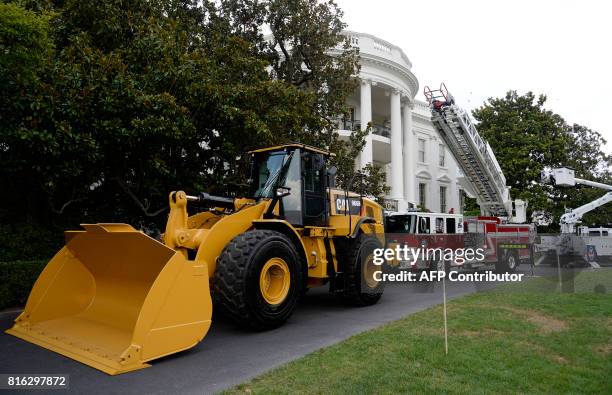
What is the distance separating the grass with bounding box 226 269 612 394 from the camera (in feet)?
15.2

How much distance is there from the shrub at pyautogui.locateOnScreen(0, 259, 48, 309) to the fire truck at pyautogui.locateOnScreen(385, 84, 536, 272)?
7662 millimetres

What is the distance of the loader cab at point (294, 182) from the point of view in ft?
26.5

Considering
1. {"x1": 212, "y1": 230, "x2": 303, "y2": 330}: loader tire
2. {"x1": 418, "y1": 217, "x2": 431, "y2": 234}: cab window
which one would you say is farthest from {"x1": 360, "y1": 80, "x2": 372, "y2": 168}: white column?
{"x1": 212, "y1": 230, "x2": 303, "y2": 330}: loader tire

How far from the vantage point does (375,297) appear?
9.55 meters

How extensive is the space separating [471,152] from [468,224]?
5.06 metres

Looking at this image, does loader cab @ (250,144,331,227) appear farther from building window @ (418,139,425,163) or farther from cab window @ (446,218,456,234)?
building window @ (418,139,425,163)

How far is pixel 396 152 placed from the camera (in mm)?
25812

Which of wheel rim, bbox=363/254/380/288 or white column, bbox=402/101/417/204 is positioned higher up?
white column, bbox=402/101/417/204

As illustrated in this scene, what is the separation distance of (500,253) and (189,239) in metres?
11.7

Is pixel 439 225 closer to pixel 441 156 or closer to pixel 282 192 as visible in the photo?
pixel 282 192

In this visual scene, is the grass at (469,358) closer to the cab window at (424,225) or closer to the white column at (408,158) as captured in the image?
the cab window at (424,225)

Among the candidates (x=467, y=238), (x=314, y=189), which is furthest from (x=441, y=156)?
(x=314, y=189)

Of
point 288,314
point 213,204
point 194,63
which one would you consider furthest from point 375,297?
point 194,63

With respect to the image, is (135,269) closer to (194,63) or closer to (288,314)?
(288,314)
